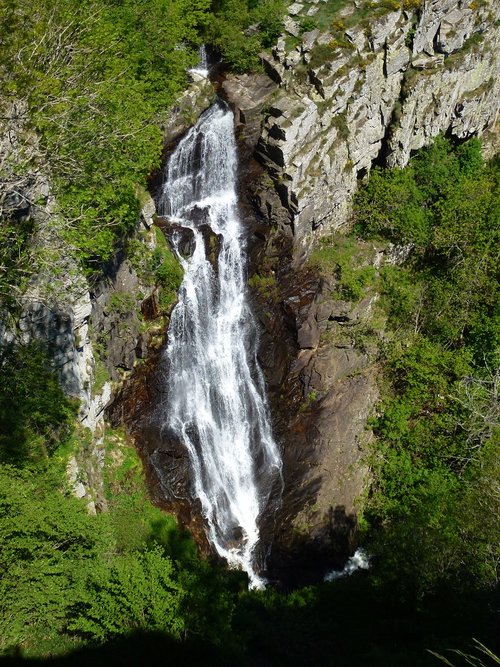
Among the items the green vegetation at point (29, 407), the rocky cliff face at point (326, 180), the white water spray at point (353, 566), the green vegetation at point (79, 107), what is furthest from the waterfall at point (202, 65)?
the white water spray at point (353, 566)

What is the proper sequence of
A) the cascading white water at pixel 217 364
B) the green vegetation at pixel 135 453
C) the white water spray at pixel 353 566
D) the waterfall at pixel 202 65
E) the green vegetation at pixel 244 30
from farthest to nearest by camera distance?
the waterfall at pixel 202 65 → the green vegetation at pixel 244 30 → the cascading white water at pixel 217 364 → the white water spray at pixel 353 566 → the green vegetation at pixel 135 453

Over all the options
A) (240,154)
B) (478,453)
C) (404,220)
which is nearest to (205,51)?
(240,154)

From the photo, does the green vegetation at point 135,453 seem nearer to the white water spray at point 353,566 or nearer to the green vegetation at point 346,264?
the green vegetation at point 346,264

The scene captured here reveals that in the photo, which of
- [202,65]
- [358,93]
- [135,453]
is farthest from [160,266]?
[358,93]

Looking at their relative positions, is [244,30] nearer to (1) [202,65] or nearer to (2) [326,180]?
(1) [202,65]

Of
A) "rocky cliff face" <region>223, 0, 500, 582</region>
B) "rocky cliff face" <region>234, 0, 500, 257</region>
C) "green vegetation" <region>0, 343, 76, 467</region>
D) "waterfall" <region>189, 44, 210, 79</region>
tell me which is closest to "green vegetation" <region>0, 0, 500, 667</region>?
"green vegetation" <region>0, 343, 76, 467</region>

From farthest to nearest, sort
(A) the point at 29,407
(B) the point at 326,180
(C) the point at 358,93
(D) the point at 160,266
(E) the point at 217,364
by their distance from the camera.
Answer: (C) the point at 358,93, (B) the point at 326,180, (E) the point at 217,364, (D) the point at 160,266, (A) the point at 29,407

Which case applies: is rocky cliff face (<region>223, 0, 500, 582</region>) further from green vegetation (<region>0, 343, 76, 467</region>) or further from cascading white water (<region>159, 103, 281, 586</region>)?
green vegetation (<region>0, 343, 76, 467</region>)
